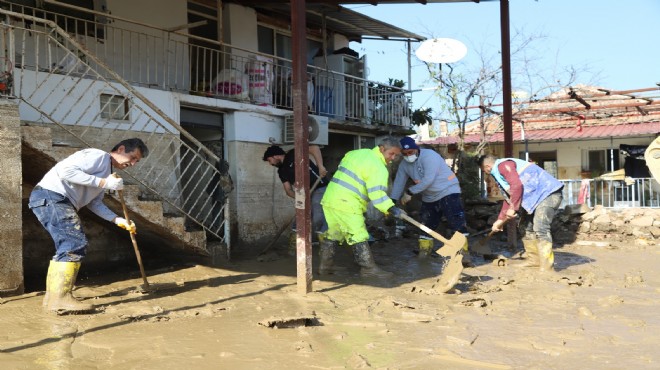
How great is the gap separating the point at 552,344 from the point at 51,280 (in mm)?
3948

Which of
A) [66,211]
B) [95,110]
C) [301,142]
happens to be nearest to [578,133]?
[301,142]

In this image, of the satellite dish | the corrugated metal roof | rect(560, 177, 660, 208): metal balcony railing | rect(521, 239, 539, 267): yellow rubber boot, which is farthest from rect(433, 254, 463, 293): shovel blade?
the corrugated metal roof

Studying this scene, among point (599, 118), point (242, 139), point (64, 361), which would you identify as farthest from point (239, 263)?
→ point (599, 118)

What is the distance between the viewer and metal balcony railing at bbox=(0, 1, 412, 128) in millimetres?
9117

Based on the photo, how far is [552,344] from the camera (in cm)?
413

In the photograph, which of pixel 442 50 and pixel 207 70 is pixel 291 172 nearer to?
pixel 207 70

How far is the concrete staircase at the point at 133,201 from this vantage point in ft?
18.8

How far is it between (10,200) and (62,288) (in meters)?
1.11

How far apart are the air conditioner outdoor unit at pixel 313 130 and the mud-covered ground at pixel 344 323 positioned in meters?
4.10

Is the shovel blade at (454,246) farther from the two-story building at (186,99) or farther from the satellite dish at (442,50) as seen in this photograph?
the satellite dish at (442,50)

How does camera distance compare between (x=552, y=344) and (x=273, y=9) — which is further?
(x=273, y=9)

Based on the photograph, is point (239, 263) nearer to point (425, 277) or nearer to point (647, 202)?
point (425, 277)

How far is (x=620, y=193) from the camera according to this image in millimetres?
14820

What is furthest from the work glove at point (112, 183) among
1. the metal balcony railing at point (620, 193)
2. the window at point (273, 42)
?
the metal balcony railing at point (620, 193)
